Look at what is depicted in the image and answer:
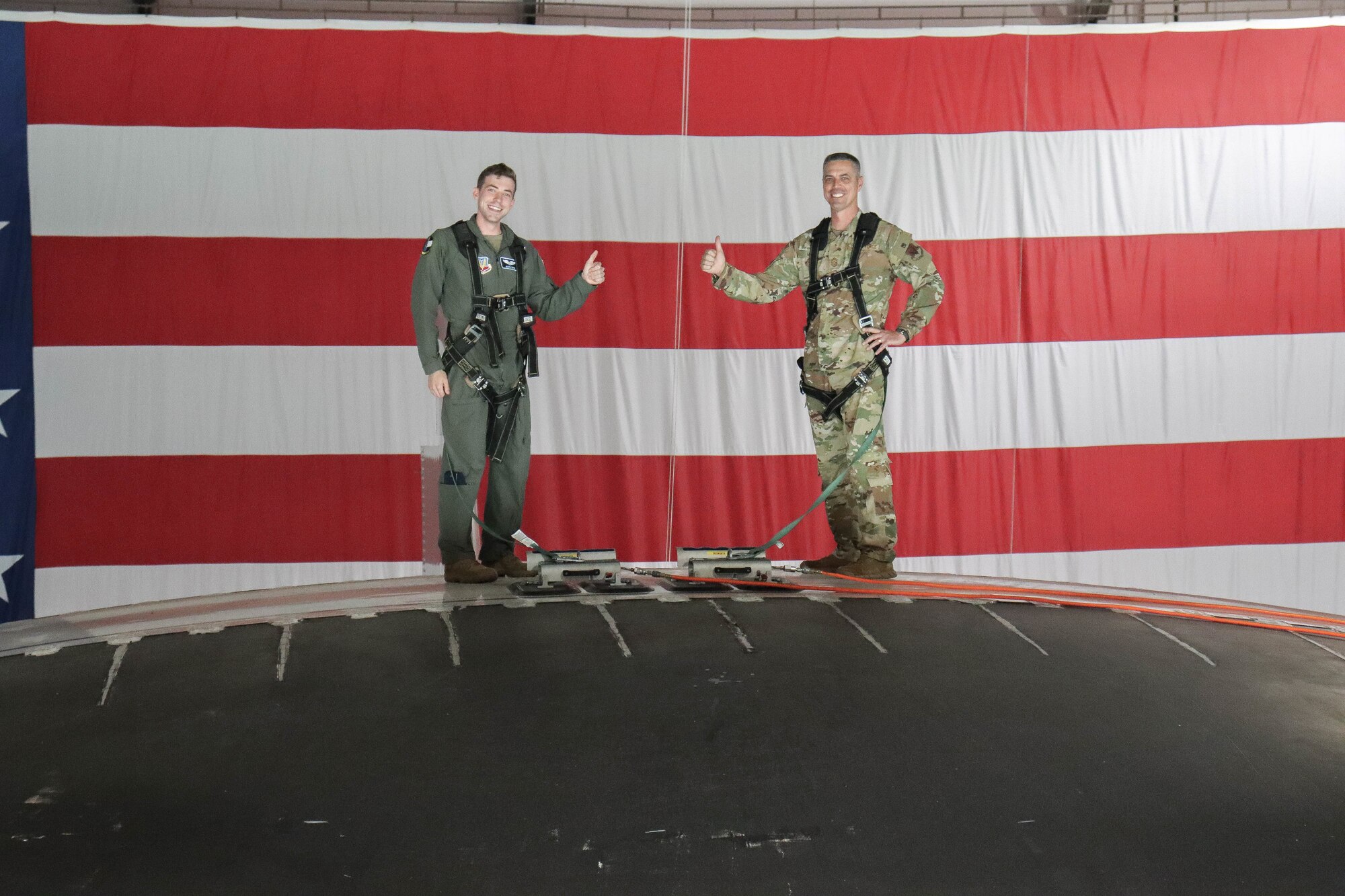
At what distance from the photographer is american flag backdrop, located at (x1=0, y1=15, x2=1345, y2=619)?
148 inches

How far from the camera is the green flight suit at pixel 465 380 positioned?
2.63 m

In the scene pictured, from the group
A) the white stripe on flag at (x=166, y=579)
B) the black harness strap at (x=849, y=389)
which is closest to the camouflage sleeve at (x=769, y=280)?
the black harness strap at (x=849, y=389)

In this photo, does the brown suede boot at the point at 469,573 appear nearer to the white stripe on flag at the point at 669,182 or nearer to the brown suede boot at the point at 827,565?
the brown suede boot at the point at 827,565

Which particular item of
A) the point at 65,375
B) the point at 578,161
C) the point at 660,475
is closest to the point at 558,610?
the point at 660,475

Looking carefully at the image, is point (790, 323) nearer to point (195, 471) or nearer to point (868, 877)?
point (195, 471)

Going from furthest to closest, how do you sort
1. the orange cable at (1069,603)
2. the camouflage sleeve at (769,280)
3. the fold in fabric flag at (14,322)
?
the fold in fabric flag at (14,322) → the camouflage sleeve at (769,280) → the orange cable at (1069,603)

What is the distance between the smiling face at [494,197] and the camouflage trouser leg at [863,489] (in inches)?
38.1

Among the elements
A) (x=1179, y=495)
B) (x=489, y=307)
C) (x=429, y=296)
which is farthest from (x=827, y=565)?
(x=1179, y=495)

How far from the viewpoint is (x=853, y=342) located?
2.79 metres

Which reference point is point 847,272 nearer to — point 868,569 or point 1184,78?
point 868,569

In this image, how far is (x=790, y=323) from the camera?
155 inches

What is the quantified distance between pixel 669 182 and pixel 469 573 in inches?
78.9

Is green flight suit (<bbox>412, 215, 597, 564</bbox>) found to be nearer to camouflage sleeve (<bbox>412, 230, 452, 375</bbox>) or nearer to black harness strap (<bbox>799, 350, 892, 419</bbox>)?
camouflage sleeve (<bbox>412, 230, 452, 375</bbox>)

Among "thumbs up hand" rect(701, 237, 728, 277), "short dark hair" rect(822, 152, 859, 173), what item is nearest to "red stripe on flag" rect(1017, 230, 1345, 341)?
"short dark hair" rect(822, 152, 859, 173)
